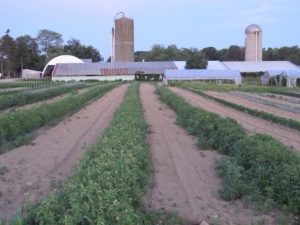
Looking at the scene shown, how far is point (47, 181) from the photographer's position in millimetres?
7734

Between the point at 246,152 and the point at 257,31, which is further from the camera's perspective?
the point at 257,31

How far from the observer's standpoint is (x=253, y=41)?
86.8 meters

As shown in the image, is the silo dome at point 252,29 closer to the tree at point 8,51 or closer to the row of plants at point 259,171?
the tree at point 8,51

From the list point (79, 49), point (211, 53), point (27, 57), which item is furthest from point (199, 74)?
point (79, 49)

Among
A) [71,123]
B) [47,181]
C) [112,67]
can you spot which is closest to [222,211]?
[47,181]

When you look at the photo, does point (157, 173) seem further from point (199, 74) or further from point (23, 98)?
point (199, 74)

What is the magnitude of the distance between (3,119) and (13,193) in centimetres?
611

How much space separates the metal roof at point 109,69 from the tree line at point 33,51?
29608 millimetres

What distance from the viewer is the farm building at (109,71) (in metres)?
76.1

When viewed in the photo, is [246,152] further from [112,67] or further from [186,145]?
[112,67]

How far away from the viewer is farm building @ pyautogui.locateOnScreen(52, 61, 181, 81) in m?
76.1

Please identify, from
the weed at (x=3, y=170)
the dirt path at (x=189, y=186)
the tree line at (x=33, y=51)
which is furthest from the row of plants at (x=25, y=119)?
the tree line at (x=33, y=51)

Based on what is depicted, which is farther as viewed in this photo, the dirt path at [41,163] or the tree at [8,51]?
the tree at [8,51]

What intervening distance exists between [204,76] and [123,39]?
3079cm
